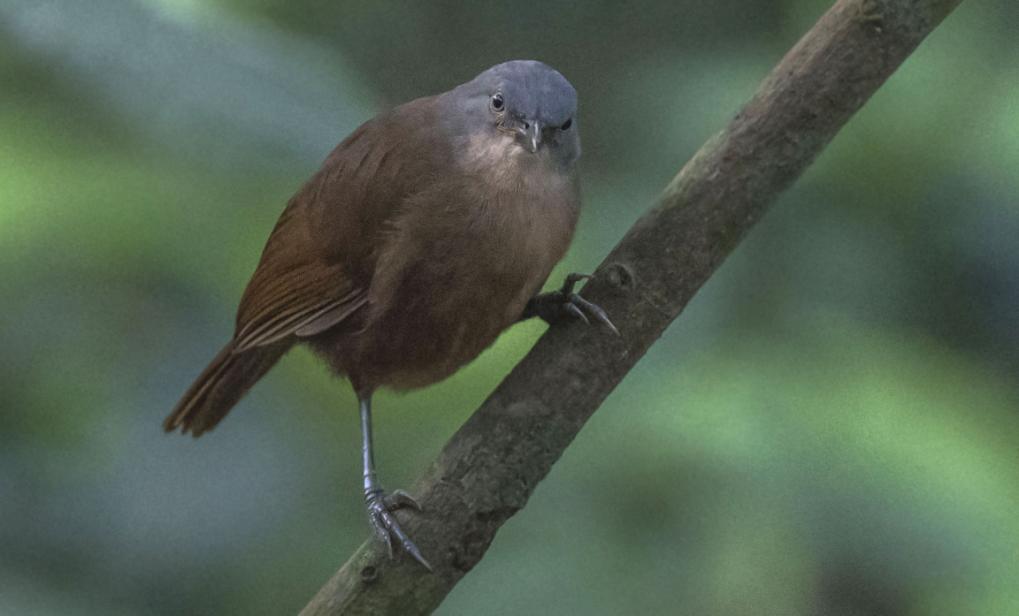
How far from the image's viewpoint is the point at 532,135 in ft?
4.99

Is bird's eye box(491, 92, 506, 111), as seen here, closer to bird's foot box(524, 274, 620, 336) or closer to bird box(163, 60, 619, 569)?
bird box(163, 60, 619, 569)

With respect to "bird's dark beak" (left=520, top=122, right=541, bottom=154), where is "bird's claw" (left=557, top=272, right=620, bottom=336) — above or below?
below

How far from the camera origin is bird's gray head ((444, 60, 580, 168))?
1.52 m

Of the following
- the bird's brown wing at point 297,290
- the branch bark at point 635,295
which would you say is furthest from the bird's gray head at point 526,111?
the bird's brown wing at point 297,290

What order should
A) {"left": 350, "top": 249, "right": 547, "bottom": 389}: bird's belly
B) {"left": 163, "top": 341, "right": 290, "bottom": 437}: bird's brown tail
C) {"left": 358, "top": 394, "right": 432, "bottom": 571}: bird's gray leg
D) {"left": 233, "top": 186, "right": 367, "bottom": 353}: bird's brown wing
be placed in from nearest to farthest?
1. {"left": 358, "top": 394, "right": 432, "bottom": 571}: bird's gray leg
2. {"left": 350, "top": 249, "right": 547, "bottom": 389}: bird's belly
3. {"left": 233, "top": 186, "right": 367, "bottom": 353}: bird's brown wing
4. {"left": 163, "top": 341, "right": 290, "bottom": 437}: bird's brown tail

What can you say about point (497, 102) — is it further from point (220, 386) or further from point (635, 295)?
point (220, 386)

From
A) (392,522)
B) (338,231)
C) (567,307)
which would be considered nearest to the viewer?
(392,522)

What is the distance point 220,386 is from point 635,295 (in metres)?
0.60

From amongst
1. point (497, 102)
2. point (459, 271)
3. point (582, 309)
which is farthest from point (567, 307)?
point (497, 102)

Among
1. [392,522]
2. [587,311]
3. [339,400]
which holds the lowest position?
[392,522]

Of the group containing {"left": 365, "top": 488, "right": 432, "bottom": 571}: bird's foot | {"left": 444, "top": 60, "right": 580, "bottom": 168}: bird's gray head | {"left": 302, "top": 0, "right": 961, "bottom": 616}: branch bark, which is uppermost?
{"left": 444, "top": 60, "right": 580, "bottom": 168}: bird's gray head

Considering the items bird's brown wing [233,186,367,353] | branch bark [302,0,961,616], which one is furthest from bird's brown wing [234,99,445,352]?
branch bark [302,0,961,616]

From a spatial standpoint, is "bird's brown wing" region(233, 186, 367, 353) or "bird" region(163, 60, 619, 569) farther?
"bird's brown wing" region(233, 186, 367, 353)

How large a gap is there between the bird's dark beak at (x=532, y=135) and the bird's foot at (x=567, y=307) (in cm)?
18
